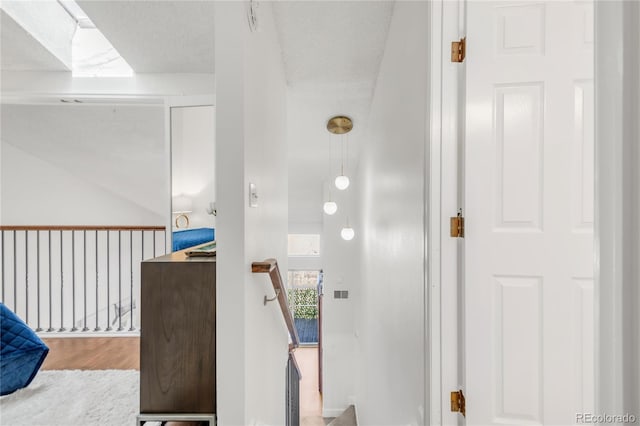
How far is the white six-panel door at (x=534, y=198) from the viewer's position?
1.22 metres

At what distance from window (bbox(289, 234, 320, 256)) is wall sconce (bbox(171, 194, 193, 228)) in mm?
6223

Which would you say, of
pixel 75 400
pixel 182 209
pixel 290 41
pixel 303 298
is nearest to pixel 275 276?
pixel 182 209

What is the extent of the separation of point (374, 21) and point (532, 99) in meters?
1.34

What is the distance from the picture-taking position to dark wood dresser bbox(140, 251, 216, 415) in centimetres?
131

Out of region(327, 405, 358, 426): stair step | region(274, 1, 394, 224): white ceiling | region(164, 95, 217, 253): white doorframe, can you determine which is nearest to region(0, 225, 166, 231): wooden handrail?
region(164, 95, 217, 253): white doorframe

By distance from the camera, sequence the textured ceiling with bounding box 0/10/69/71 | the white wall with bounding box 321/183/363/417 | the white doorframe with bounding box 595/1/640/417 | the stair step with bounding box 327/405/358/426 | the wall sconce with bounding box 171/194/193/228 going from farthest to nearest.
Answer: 1. the white wall with bounding box 321/183/363/417
2. the stair step with bounding box 327/405/358/426
3. the wall sconce with bounding box 171/194/193/228
4. the textured ceiling with bounding box 0/10/69/71
5. the white doorframe with bounding box 595/1/640/417

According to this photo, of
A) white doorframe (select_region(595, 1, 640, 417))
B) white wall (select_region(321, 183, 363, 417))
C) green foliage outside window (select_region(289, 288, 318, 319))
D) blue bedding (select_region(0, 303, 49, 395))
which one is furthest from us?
green foliage outside window (select_region(289, 288, 318, 319))

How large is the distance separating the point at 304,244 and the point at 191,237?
648 cm

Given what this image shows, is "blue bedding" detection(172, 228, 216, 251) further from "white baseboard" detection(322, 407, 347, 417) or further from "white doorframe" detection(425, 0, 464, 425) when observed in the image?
"white baseboard" detection(322, 407, 347, 417)

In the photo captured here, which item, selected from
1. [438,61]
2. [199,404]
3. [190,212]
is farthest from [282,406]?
[438,61]

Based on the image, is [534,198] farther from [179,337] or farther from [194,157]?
A: [194,157]

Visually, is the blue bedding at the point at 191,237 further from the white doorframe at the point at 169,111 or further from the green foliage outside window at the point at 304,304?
the green foliage outside window at the point at 304,304

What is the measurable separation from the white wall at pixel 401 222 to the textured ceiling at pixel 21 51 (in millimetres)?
2410

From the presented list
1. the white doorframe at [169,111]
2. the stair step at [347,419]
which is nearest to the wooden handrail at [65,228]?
the white doorframe at [169,111]
